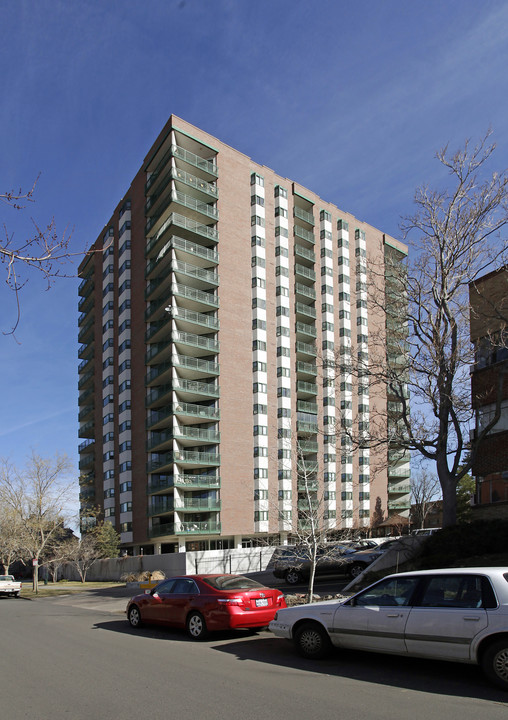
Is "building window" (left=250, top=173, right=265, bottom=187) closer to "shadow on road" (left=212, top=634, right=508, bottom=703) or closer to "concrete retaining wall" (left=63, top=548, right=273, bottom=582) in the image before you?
"concrete retaining wall" (left=63, top=548, right=273, bottom=582)

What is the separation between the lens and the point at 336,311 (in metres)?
60.5

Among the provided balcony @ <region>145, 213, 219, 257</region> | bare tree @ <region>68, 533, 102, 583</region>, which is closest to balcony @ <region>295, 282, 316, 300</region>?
balcony @ <region>145, 213, 219, 257</region>

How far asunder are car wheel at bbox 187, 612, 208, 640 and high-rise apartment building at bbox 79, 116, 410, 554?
1146 inches

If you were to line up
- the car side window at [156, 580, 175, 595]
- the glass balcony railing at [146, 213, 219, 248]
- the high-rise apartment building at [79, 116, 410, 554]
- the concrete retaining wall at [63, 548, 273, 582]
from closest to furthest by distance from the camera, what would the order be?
1. the car side window at [156, 580, 175, 595]
2. the concrete retaining wall at [63, 548, 273, 582]
3. the high-rise apartment building at [79, 116, 410, 554]
4. the glass balcony railing at [146, 213, 219, 248]

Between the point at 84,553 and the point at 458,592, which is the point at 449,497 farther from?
the point at 84,553

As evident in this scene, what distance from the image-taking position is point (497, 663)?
22.7ft

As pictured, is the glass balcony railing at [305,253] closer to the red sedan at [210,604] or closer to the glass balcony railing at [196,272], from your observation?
the glass balcony railing at [196,272]

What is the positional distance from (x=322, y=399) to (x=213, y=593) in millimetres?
44681

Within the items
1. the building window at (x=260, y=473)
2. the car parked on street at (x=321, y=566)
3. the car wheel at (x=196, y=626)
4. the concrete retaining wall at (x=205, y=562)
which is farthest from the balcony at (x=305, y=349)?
the car wheel at (x=196, y=626)

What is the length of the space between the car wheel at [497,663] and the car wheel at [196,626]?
5770 millimetres

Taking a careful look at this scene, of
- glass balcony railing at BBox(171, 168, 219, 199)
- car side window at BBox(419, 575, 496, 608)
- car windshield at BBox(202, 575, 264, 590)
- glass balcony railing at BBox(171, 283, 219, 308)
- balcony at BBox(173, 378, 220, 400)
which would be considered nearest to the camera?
car side window at BBox(419, 575, 496, 608)

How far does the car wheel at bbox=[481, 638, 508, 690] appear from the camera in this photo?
687 centimetres

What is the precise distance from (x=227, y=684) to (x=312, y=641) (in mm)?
1825

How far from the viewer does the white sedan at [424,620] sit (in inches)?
277
